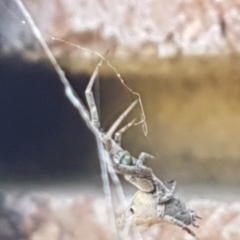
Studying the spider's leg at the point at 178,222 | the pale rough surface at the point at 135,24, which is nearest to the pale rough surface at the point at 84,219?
the spider's leg at the point at 178,222

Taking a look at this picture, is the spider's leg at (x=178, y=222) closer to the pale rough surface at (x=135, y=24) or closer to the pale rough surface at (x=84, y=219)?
the pale rough surface at (x=84, y=219)

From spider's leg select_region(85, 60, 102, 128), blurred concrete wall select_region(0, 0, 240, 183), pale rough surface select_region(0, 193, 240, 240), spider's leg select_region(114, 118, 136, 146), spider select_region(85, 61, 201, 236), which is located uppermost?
blurred concrete wall select_region(0, 0, 240, 183)

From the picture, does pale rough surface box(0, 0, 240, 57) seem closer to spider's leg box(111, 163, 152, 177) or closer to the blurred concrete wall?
the blurred concrete wall

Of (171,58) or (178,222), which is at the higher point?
(171,58)

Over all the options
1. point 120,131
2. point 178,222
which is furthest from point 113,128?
point 178,222

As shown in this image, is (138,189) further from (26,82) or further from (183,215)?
(26,82)

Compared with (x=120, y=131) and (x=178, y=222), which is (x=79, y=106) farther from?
(x=178, y=222)

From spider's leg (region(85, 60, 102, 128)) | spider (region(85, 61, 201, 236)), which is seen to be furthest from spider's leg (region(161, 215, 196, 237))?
spider's leg (region(85, 60, 102, 128))

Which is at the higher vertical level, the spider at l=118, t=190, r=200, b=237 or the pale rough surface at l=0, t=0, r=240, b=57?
the pale rough surface at l=0, t=0, r=240, b=57

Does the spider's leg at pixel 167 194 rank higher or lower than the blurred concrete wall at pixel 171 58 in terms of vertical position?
lower

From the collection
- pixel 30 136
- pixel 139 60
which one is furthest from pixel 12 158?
pixel 139 60
